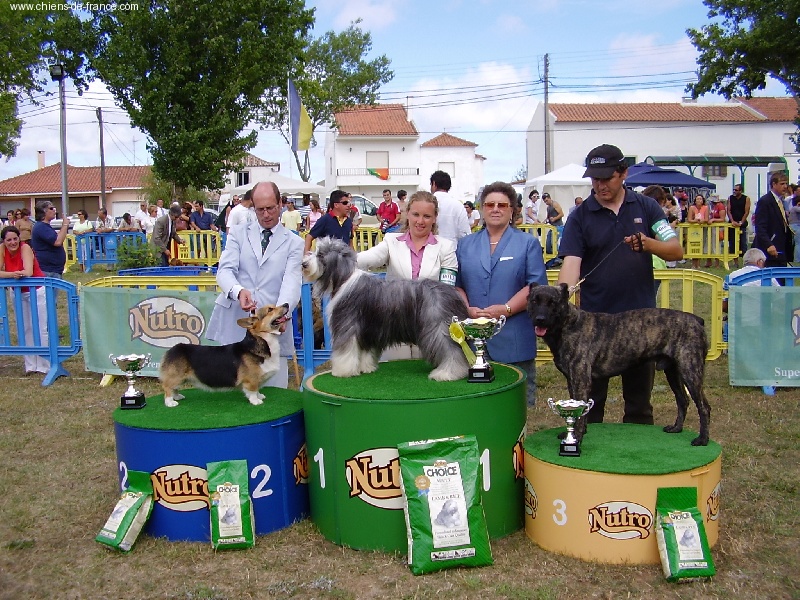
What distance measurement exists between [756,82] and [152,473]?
22.2 metres

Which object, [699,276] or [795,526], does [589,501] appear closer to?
[795,526]

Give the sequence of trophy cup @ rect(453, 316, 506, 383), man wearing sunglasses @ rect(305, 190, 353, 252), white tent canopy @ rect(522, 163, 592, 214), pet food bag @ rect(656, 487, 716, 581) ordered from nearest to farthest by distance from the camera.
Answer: pet food bag @ rect(656, 487, 716, 581) → trophy cup @ rect(453, 316, 506, 383) → man wearing sunglasses @ rect(305, 190, 353, 252) → white tent canopy @ rect(522, 163, 592, 214)

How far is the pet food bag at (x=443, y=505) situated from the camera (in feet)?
12.4

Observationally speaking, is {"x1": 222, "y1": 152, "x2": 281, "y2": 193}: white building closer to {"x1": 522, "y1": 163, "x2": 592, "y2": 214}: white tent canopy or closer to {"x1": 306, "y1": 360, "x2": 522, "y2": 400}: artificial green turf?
{"x1": 522, "y1": 163, "x2": 592, "y2": 214}: white tent canopy

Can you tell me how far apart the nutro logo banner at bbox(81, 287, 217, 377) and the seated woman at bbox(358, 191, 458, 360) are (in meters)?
3.56

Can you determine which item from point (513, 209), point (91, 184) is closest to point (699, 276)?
point (513, 209)

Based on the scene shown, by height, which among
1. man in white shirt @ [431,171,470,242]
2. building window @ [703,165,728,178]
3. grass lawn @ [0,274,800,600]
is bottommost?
grass lawn @ [0,274,800,600]

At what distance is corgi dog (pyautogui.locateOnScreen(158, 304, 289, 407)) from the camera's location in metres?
4.71

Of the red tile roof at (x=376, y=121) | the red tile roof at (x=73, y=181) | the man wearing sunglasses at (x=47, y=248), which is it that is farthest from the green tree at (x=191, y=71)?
the red tile roof at (x=73, y=181)

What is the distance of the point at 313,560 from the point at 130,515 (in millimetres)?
→ 1134

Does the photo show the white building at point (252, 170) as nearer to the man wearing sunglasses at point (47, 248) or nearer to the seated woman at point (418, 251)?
the man wearing sunglasses at point (47, 248)

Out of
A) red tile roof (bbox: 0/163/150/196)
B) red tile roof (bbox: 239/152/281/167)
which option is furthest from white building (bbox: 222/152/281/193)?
red tile roof (bbox: 0/163/150/196)

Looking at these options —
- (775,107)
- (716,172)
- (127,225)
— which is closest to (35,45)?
(127,225)

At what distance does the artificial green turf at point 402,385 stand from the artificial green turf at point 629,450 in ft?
1.48
